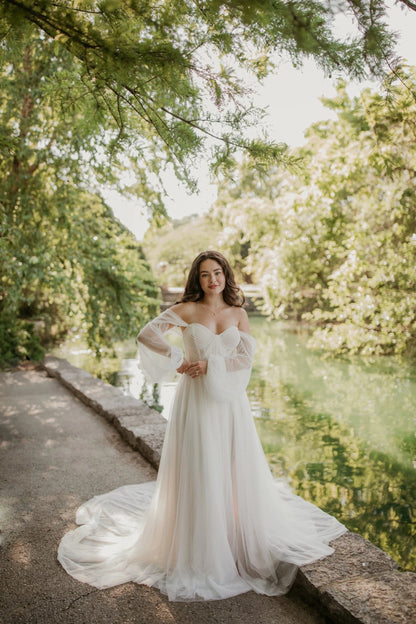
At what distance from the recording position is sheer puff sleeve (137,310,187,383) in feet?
10.2

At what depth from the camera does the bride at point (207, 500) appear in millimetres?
2756

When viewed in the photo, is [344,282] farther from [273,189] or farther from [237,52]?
[273,189]

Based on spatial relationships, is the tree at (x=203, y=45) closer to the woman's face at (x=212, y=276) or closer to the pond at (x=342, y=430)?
the woman's face at (x=212, y=276)

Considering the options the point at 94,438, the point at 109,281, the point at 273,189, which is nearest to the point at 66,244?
the point at 109,281

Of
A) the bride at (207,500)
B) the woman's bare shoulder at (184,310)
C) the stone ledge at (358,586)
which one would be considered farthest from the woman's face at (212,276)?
the stone ledge at (358,586)

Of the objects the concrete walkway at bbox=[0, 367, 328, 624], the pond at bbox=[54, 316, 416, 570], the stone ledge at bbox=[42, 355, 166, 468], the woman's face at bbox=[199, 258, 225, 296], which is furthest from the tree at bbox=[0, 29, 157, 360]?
the woman's face at bbox=[199, 258, 225, 296]

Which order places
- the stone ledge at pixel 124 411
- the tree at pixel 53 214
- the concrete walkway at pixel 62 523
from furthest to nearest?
the tree at pixel 53 214
the stone ledge at pixel 124 411
the concrete walkway at pixel 62 523

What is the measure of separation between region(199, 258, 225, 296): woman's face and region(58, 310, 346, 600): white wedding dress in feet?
0.95

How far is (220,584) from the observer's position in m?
2.68

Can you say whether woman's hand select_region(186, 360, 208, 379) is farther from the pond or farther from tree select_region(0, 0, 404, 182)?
the pond

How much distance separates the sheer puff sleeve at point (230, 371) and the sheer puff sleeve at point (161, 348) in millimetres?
256

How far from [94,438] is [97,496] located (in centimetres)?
165

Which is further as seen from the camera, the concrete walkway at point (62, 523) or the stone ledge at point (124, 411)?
the stone ledge at point (124, 411)

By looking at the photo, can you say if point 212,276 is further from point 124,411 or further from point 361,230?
point 361,230
